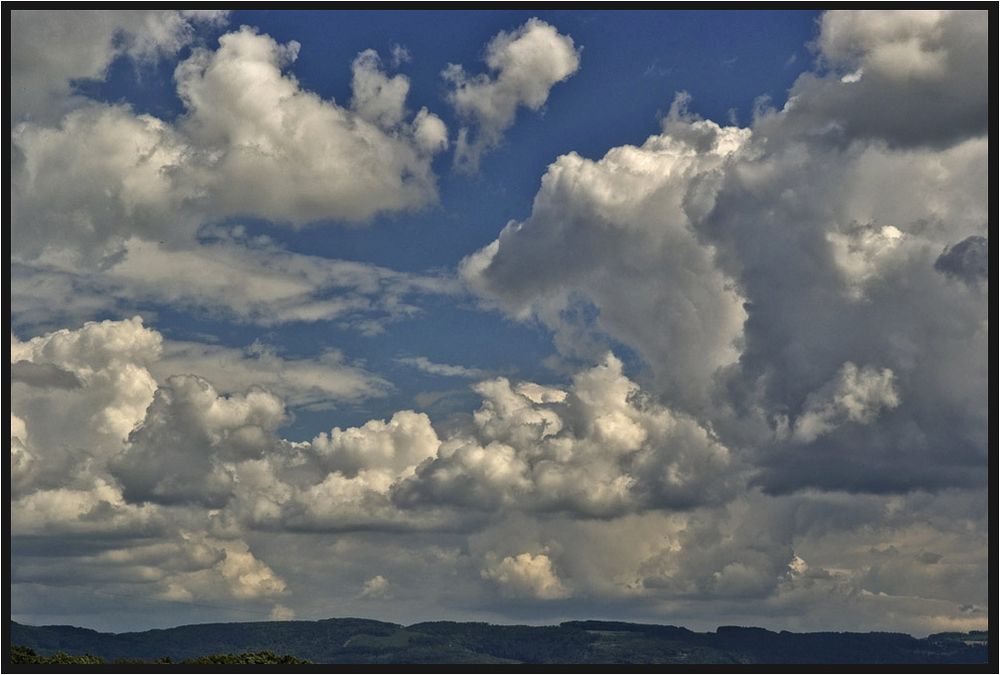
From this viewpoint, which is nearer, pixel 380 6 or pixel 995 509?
pixel 995 509

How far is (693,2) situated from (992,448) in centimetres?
4209

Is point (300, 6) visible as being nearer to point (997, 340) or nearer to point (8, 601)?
point (8, 601)

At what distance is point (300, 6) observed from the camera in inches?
4254

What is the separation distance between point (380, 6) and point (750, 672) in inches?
2322

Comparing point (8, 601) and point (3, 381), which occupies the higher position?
point (3, 381)

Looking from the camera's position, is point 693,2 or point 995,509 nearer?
point 995,509

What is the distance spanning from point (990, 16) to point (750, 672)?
54762 mm

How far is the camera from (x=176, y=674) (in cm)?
10031

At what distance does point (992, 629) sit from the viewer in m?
99.5

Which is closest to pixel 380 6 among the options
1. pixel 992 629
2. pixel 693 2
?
pixel 693 2

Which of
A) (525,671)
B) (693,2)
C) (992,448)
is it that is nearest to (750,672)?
(525,671)

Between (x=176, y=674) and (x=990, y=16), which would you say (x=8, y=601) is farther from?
(x=990, y=16)

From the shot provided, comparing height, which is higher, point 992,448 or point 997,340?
point 997,340

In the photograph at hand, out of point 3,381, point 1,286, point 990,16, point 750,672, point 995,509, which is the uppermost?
point 990,16
